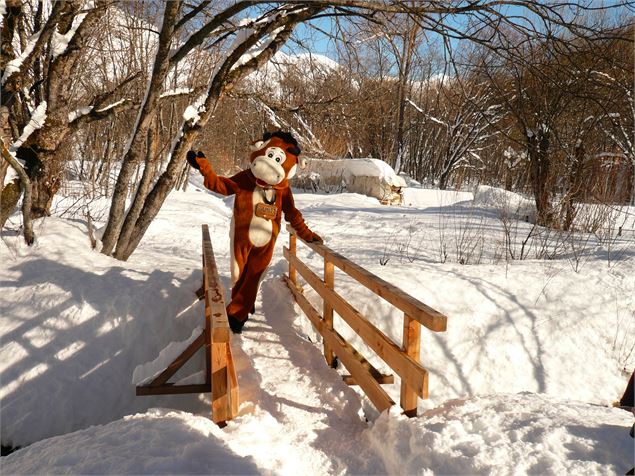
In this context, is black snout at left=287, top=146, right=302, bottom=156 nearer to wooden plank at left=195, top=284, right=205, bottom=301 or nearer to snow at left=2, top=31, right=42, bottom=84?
wooden plank at left=195, top=284, right=205, bottom=301

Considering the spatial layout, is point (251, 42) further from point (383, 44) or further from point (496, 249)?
point (496, 249)

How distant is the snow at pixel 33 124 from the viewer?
17.3ft

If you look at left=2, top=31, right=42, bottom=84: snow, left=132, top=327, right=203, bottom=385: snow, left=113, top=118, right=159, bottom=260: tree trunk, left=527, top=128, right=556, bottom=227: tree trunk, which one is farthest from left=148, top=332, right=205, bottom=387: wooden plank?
left=527, top=128, right=556, bottom=227: tree trunk

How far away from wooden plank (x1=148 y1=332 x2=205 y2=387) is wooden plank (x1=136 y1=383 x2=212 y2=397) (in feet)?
0.14

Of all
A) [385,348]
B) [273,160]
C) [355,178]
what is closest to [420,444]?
[385,348]

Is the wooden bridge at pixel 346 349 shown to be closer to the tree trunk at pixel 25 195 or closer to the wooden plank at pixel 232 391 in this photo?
the wooden plank at pixel 232 391

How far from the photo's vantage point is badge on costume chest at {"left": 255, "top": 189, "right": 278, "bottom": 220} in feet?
12.6

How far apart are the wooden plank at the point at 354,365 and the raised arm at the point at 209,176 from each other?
139 centimetres

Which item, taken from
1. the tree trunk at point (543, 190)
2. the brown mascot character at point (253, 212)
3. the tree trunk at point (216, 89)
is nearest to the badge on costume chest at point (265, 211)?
the brown mascot character at point (253, 212)

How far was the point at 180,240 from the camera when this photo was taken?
31.4 ft

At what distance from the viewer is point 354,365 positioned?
3240 mm

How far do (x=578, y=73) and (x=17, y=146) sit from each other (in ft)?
20.3

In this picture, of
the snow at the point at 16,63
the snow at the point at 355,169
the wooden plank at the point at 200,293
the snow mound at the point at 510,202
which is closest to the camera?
the wooden plank at the point at 200,293

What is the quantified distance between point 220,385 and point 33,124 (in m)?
4.73
